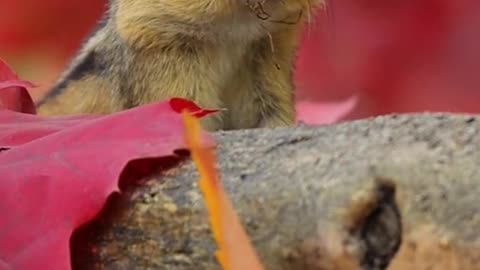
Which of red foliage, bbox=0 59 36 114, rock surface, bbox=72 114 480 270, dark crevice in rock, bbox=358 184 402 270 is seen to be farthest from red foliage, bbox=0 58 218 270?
red foliage, bbox=0 59 36 114

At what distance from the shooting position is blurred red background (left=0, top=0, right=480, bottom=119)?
2.13 m

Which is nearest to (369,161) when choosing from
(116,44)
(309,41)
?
(116,44)

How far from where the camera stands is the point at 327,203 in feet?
3.38

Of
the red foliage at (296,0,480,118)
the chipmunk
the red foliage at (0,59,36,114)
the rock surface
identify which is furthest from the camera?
the red foliage at (296,0,480,118)

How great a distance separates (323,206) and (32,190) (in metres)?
0.23

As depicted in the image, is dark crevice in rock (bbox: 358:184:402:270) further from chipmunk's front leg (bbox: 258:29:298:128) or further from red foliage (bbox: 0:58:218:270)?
chipmunk's front leg (bbox: 258:29:298:128)

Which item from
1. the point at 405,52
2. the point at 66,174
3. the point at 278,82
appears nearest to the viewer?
the point at 66,174

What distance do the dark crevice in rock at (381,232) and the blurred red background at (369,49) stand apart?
40.8 inches

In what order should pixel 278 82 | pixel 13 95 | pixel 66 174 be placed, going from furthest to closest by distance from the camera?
pixel 278 82, pixel 13 95, pixel 66 174

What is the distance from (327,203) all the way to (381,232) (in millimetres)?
47

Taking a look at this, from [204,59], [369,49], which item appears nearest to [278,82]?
[204,59]

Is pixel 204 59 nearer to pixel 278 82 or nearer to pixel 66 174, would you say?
pixel 278 82

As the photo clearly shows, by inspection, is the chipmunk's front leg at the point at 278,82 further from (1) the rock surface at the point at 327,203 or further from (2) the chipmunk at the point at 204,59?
(1) the rock surface at the point at 327,203

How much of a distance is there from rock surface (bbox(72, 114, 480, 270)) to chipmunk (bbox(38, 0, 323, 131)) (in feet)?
1.95
